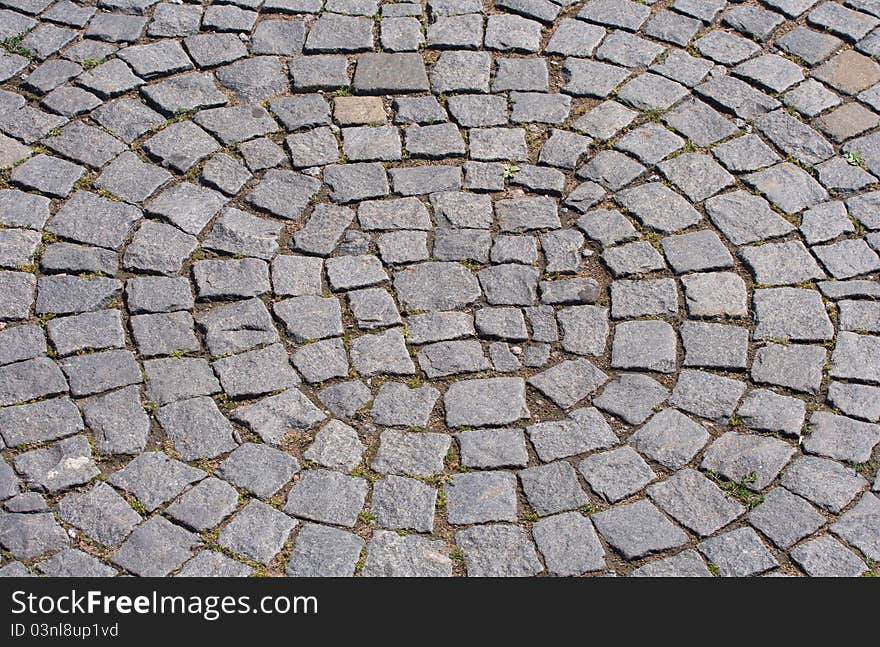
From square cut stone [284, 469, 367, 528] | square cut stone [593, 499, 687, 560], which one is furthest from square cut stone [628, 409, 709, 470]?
square cut stone [284, 469, 367, 528]

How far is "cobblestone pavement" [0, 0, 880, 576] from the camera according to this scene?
4.27 metres

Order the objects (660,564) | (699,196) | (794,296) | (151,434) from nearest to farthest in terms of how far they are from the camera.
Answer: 1. (660,564)
2. (151,434)
3. (794,296)
4. (699,196)

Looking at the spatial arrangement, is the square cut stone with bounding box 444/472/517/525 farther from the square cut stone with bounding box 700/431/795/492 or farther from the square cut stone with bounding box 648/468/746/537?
the square cut stone with bounding box 700/431/795/492

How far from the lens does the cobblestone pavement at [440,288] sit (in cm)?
427

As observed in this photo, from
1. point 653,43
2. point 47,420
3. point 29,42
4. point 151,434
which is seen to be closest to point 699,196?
point 653,43

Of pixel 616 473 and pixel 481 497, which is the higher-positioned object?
pixel 616 473

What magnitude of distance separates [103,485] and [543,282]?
2135mm

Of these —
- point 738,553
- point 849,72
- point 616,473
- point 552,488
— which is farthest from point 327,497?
point 849,72

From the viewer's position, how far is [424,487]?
4.37 m

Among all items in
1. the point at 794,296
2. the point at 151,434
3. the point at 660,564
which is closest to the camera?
the point at 660,564

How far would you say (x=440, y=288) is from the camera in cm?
514

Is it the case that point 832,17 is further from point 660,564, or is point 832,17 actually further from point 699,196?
point 660,564

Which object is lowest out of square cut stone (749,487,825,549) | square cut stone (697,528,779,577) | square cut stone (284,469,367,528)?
square cut stone (284,469,367,528)

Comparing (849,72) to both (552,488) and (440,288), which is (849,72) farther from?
(552,488)
